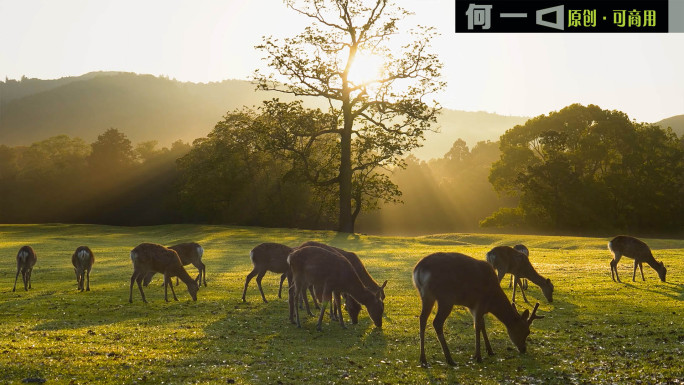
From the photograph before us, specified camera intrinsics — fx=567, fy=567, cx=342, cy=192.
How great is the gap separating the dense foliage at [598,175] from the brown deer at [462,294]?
59.7 meters

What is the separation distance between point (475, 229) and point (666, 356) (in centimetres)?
8561

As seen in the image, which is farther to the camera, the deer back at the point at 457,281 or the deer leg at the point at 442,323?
the deer back at the point at 457,281

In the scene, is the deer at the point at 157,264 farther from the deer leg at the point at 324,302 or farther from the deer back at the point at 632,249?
the deer back at the point at 632,249

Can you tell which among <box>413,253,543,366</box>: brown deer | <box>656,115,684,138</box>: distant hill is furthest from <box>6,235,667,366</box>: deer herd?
<box>656,115,684,138</box>: distant hill

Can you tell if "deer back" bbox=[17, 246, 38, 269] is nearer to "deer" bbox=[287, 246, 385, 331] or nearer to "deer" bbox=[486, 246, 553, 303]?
"deer" bbox=[287, 246, 385, 331]

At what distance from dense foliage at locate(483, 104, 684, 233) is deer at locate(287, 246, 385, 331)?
191 ft

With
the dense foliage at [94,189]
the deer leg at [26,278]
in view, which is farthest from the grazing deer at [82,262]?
the dense foliage at [94,189]

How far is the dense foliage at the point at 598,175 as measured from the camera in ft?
225

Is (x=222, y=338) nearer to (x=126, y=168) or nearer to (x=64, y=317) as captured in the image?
(x=64, y=317)

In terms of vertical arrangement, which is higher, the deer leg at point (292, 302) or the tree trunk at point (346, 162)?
the tree trunk at point (346, 162)

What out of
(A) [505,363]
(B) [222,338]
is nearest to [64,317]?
(B) [222,338]

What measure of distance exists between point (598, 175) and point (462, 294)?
66540mm

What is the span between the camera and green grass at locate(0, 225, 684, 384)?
10.8m

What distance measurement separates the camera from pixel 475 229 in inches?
3787
